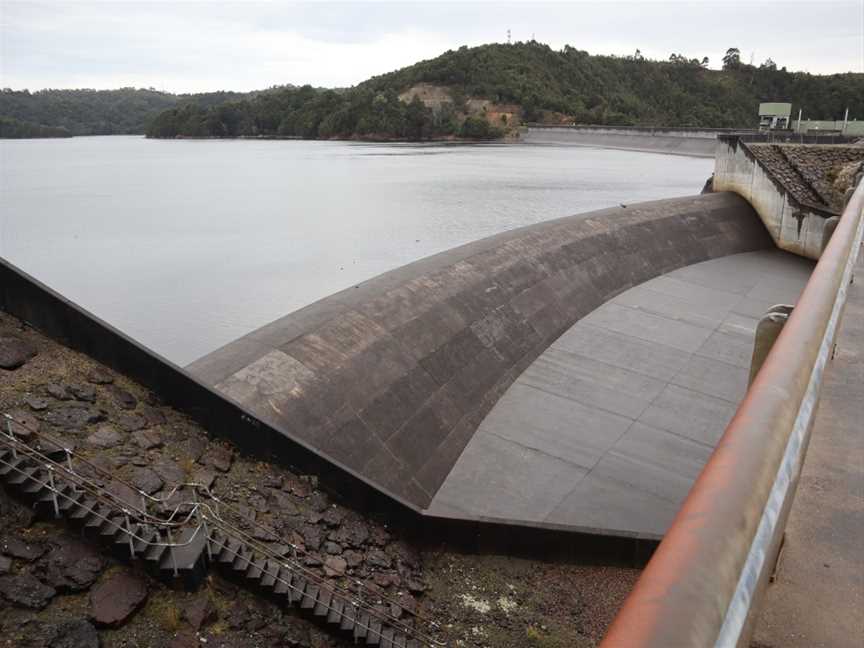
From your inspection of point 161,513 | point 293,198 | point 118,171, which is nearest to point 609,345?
point 161,513

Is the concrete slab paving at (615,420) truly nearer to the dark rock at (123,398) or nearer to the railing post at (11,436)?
the dark rock at (123,398)

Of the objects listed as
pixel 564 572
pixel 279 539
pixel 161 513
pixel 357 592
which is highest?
pixel 161 513

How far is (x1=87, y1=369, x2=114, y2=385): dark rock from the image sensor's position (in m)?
8.05

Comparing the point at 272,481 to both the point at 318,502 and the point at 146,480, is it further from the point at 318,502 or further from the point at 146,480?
the point at 146,480

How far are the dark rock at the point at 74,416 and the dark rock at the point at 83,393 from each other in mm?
108

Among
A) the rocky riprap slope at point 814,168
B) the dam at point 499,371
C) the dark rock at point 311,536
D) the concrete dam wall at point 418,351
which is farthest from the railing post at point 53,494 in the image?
the rocky riprap slope at point 814,168

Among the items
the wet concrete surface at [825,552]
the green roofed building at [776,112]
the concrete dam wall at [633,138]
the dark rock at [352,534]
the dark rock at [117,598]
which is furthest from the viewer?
the concrete dam wall at [633,138]

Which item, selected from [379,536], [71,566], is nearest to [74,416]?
[71,566]

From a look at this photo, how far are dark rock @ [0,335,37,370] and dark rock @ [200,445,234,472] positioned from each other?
219 centimetres

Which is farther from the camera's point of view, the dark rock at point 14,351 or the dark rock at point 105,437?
the dark rock at point 14,351

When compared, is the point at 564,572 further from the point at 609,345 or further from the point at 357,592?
the point at 609,345

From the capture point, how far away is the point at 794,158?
2494 cm

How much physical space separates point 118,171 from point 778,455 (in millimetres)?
48346

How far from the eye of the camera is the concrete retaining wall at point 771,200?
23.0 m
